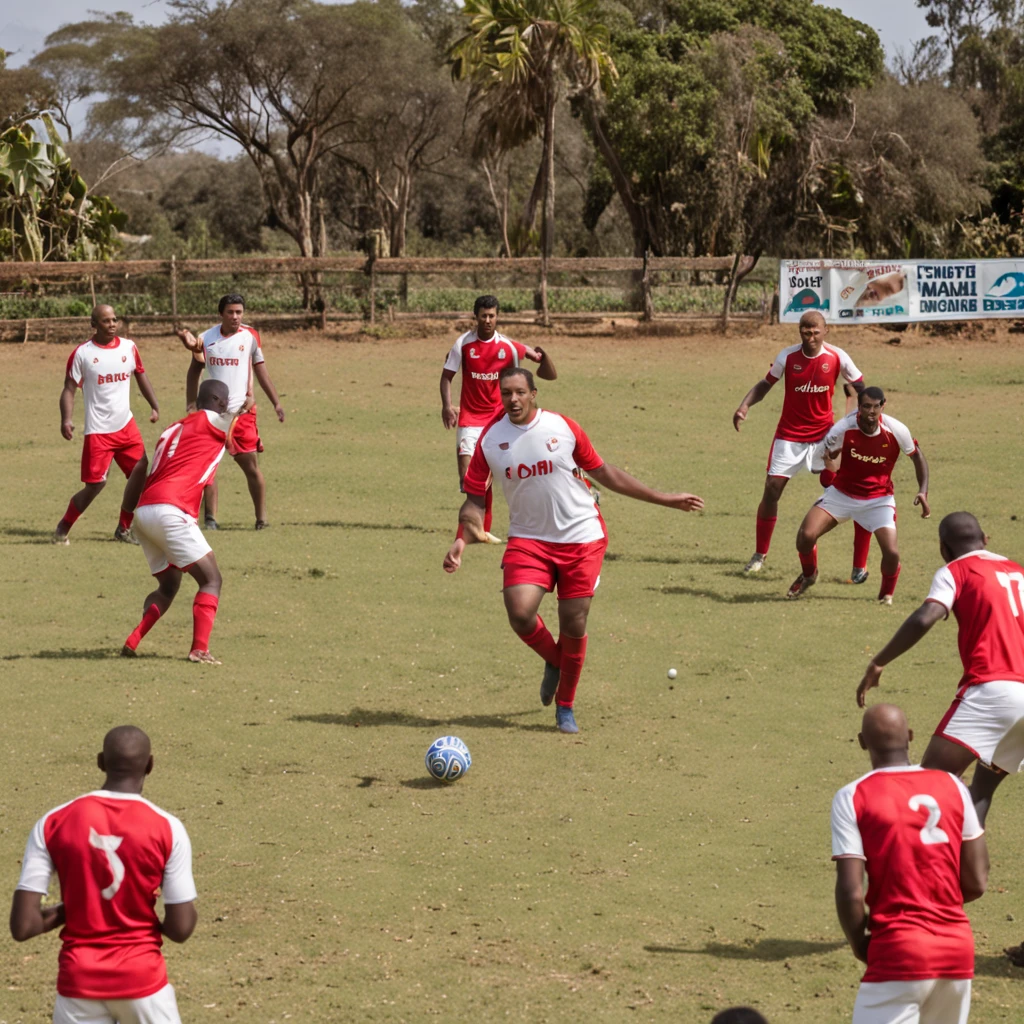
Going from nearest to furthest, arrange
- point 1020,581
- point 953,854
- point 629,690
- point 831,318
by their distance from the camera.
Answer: point 953,854
point 1020,581
point 629,690
point 831,318

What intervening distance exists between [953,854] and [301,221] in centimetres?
4376

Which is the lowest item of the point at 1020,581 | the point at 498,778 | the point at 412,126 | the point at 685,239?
the point at 498,778

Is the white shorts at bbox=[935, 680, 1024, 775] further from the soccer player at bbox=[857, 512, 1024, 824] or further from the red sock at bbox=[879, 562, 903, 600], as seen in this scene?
the red sock at bbox=[879, 562, 903, 600]

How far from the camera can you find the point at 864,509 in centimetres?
1289

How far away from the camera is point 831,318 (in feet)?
98.2

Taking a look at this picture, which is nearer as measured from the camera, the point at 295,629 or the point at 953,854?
the point at 953,854

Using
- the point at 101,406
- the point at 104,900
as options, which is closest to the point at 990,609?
the point at 104,900

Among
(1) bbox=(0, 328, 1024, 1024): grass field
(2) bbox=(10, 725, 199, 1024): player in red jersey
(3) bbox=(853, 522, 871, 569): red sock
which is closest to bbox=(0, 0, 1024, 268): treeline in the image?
(1) bbox=(0, 328, 1024, 1024): grass field

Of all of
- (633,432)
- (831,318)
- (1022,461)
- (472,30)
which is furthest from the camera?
(472,30)

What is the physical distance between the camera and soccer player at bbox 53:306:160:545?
582 inches

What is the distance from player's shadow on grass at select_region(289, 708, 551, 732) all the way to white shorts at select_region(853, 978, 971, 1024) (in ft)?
16.6

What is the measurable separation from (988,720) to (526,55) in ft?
113

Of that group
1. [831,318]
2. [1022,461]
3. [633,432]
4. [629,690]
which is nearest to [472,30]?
[831,318]

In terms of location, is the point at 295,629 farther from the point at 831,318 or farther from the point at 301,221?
Answer: the point at 301,221
